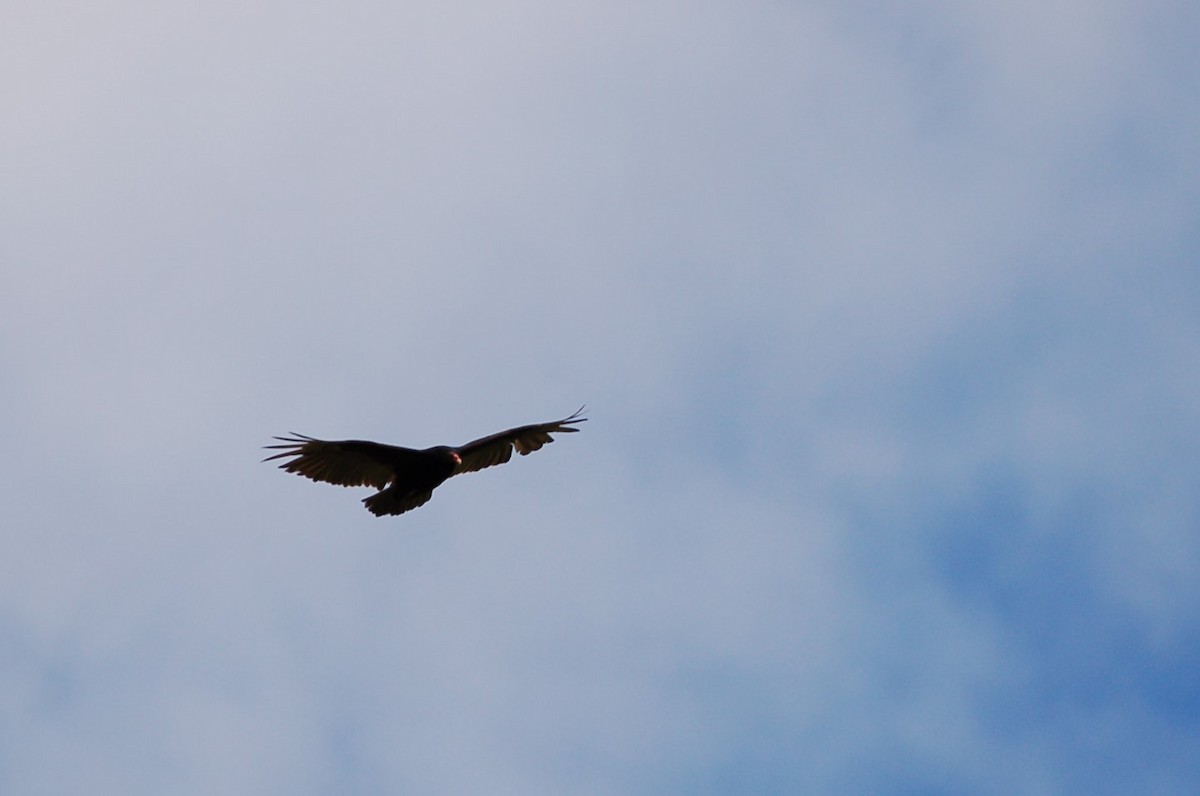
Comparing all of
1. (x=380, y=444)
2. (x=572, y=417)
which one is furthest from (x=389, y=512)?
(x=572, y=417)

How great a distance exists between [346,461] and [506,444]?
294 cm

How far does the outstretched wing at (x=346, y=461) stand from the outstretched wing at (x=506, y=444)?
56.0 inches

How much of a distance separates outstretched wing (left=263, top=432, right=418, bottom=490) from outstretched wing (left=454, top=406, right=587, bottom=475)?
1.42 meters

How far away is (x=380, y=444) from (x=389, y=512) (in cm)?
117

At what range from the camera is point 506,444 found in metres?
26.1

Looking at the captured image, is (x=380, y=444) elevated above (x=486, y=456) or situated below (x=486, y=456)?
below

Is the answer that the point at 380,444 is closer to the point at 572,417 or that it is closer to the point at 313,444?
the point at 313,444

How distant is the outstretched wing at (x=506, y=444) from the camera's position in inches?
1008

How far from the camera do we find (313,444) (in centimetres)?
2381

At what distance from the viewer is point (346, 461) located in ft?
79.9

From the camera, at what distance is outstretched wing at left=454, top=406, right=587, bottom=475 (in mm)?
25594

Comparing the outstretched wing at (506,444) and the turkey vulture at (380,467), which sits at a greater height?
the outstretched wing at (506,444)

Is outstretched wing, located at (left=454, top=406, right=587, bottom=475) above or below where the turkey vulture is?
above

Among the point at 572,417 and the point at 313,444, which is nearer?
the point at 313,444
